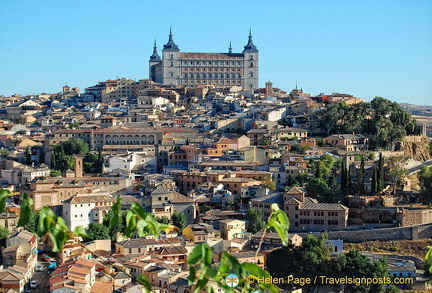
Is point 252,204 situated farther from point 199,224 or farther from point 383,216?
point 383,216

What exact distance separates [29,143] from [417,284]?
21941 millimetres

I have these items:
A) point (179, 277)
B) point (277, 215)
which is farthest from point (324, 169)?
point (277, 215)

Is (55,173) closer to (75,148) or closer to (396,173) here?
(75,148)

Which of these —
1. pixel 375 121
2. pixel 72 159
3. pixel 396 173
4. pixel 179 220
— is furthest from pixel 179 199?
pixel 375 121

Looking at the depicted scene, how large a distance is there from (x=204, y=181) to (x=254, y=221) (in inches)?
181

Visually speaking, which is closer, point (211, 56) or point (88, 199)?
point (88, 199)

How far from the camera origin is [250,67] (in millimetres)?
59812

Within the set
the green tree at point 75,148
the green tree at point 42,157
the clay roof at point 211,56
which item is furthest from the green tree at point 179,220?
the clay roof at point 211,56

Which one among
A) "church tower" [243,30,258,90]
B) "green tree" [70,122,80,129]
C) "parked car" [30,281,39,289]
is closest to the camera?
"parked car" [30,281,39,289]

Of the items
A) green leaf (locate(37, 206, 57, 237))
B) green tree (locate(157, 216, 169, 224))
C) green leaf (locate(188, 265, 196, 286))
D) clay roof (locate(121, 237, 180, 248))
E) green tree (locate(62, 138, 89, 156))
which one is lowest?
clay roof (locate(121, 237, 180, 248))

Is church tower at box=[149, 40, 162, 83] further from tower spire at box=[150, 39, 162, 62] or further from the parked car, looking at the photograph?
the parked car

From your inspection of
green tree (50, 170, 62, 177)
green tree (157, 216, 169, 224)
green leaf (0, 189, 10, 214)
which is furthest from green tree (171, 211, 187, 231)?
green leaf (0, 189, 10, 214)

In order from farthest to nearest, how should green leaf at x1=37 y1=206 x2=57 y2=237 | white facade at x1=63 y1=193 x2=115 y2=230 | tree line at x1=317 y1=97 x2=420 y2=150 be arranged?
tree line at x1=317 y1=97 x2=420 y2=150 → white facade at x1=63 y1=193 x2=115 y2=230 → green leaf at x1=37 y1=206 x2=57 y2=237

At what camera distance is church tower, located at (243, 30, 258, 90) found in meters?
59.8
